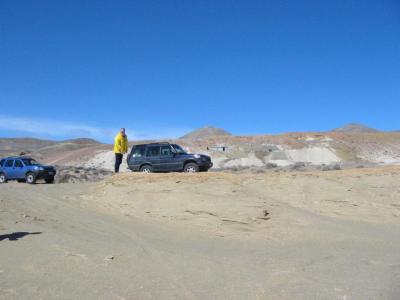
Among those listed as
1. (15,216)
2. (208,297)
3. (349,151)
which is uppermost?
(349,151)

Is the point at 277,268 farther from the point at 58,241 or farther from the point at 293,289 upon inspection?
the point at 58,241

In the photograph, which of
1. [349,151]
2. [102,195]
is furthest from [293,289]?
[349,151]

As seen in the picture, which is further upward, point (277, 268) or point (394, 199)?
point (394, 199)

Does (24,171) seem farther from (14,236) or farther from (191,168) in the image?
(14,236)

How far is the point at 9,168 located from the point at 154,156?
936cm

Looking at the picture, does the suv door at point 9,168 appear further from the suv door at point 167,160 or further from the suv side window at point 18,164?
the suv door at point 167,160

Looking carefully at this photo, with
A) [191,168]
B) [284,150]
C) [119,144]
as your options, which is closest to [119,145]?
[119,144]

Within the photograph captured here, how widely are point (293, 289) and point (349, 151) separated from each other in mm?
48316

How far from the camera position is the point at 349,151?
53.2 m

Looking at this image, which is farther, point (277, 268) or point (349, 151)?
point (349, 151)

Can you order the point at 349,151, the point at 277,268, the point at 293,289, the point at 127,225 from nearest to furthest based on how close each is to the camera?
the point at 293,289 → the point at 277,268 → the point at 127,225 → the point at 349,151

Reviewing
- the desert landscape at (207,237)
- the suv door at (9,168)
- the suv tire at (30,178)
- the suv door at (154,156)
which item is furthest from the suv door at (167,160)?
the suv door at (9,168)

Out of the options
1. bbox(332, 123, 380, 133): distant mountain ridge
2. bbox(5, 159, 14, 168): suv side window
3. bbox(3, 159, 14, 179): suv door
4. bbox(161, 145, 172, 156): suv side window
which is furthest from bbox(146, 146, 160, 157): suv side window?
bbox(332, 123, 380, 133): distant mountain ridge

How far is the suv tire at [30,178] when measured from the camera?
24703 mm
